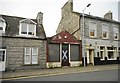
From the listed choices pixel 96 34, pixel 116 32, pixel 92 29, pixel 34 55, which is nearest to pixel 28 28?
pixel 34 55

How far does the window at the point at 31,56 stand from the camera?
18.6 meters

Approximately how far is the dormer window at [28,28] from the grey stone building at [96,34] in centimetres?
675

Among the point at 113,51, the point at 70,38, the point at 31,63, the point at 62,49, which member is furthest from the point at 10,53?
the point at 113,51

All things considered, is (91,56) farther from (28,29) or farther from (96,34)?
(28,29)

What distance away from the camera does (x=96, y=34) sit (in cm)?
2441

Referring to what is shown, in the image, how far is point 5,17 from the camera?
19625mm

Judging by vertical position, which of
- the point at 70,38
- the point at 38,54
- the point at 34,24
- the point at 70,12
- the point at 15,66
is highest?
the point at 70,12

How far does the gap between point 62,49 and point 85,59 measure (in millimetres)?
3783

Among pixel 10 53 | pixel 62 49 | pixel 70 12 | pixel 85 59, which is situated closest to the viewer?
pixel 10 53

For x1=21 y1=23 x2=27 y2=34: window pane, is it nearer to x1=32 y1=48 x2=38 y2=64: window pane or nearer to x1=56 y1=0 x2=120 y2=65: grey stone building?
x1=32 y1=48 x2=38 y2=64: window pane

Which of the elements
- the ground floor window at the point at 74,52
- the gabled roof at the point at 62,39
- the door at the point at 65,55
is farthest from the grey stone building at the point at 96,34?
the door at the point at 65,55

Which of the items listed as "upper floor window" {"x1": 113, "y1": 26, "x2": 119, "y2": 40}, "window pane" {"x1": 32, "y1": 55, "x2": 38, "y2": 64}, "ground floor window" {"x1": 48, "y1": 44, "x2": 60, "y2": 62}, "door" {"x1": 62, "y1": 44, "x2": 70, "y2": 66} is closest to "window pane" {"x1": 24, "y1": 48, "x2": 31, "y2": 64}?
"window pane" {"x1": 32, "y1": 55, "x2": 38, "y2": 64}

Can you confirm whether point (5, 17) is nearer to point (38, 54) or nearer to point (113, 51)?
point (38, 54)

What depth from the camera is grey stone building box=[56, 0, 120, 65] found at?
23.5m
